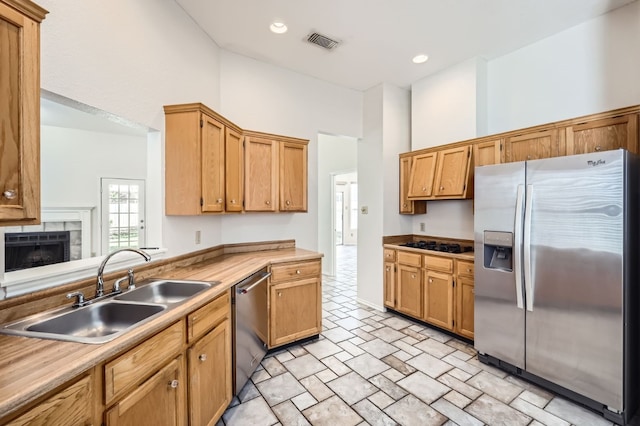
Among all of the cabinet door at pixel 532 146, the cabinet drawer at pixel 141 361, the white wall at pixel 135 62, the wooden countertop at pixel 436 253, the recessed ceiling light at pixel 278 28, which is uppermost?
the recessed ceiling light at pixel 278 28

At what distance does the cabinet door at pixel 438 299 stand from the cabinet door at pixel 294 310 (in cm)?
131

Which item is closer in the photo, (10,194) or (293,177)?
(10,194)

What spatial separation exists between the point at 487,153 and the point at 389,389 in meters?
2.53

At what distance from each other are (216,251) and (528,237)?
286 centimetres

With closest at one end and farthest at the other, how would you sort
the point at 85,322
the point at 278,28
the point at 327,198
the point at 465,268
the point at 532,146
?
1. the point at 85,322
2. the point at 532,146
3. the point at 278,28
4. the point at 465,268
5. the point at 327,198

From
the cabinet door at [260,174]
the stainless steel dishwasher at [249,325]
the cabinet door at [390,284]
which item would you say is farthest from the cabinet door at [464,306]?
the cabinet door at [260,174]

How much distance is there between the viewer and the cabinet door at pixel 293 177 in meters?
3.30

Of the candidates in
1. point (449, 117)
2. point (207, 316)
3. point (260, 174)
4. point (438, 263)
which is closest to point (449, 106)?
point (449, 117)

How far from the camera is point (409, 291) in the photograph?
144 inches

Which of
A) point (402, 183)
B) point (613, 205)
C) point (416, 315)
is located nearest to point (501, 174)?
point (613, 205)

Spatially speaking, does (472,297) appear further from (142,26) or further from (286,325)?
(142,26)

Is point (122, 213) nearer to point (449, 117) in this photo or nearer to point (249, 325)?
point (249, 325)

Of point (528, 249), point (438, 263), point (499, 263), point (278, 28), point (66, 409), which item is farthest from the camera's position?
point (438, 263)

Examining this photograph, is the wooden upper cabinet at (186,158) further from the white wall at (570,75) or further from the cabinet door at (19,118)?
the white wall at (570,75)
